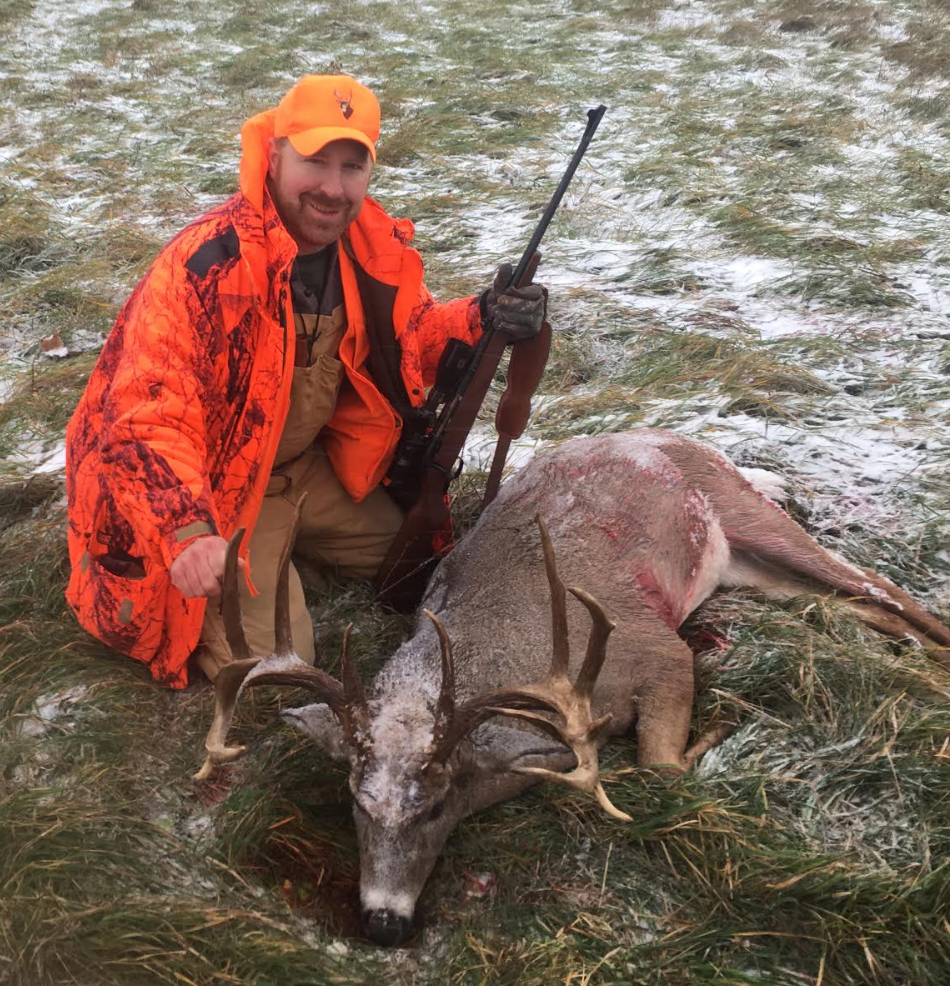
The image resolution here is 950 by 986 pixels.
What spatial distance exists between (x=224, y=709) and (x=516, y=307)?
1.82 meters

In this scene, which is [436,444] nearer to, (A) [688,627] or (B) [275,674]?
(A) [688,627]

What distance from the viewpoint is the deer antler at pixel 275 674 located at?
229cm

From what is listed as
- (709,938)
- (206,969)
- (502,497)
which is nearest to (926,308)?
(502,497)

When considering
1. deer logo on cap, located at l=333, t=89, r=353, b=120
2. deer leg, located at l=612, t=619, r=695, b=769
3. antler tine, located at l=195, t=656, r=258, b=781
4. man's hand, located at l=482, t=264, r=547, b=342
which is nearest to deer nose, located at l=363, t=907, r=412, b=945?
antler tine, located at l=195, t=656, r=258, b=781

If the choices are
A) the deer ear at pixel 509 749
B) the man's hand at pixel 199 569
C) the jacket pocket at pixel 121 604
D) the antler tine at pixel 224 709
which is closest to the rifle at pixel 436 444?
the jacket pocket at pixel 121 604

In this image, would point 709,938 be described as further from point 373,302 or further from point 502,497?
point 373,302

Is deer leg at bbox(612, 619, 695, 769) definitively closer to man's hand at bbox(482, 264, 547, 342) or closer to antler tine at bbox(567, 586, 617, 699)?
antler tine at bbox(567, 586, 617, 699)

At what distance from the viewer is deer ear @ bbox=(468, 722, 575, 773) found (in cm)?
257

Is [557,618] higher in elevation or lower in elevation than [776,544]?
higher

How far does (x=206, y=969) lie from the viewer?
6.97 feet

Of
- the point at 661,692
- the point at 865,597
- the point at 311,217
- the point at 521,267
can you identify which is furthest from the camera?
the point at 521,267

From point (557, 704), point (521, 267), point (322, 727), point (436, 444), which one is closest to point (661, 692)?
point (557, 704)

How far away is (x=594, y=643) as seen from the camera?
2264 millimetres

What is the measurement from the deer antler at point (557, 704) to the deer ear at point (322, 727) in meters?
0.31
